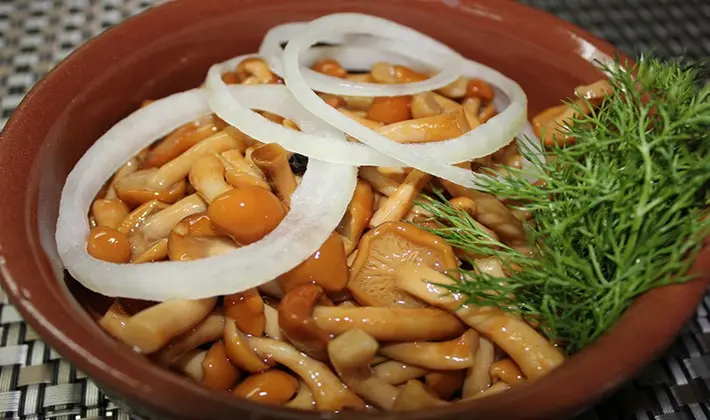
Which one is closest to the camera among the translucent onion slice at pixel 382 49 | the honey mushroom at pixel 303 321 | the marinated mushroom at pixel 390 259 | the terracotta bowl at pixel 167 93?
the terracotta bowl at pixel 167 93

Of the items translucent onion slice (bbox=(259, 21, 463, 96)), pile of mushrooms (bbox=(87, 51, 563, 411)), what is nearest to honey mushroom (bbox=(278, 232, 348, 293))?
pile of mushrooms (bbox=(87, 51, 563, 411))

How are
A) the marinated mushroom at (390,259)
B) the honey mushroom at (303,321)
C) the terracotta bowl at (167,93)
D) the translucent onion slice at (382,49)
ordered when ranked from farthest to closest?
the translucent onion slice at (382,49)
the marinated mushroom at (390,259)
the honey mushroom at (303,321)
the terracotta bowl at (167,93)

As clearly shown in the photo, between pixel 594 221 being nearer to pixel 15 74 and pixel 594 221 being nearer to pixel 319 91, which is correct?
pixel 319 91

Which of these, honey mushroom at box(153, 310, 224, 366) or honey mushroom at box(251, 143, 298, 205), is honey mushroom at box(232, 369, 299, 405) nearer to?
honey mushroom at box(153, 310, 224, 366)

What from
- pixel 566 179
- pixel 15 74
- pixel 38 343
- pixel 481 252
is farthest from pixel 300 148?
pixel 15 74

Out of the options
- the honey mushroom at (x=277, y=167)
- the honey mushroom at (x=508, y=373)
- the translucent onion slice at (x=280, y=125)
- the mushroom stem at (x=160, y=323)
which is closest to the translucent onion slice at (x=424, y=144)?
the translucent onion slice at (x=280, y=125)

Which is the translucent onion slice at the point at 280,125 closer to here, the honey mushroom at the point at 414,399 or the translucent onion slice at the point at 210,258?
the translucent onion slice at the point at 210,258
